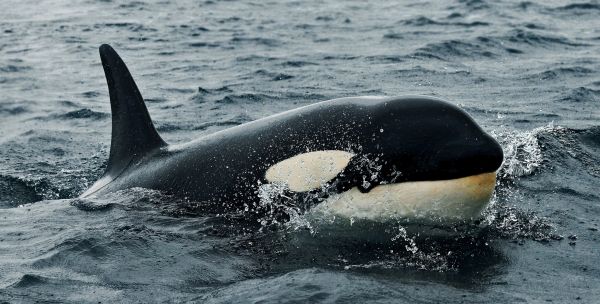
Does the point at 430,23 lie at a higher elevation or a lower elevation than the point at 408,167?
lower

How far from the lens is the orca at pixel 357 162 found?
6812mm

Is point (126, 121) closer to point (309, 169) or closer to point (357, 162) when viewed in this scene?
point (309, 169)

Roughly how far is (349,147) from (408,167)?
569mm

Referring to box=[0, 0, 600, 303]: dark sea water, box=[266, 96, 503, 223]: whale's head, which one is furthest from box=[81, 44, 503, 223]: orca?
box=[0, 0, 600, 303]: dark sea water

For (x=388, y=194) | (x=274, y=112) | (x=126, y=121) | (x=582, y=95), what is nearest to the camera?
(x=388, y=194)

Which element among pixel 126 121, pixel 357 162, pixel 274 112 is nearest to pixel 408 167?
pixel 357 162

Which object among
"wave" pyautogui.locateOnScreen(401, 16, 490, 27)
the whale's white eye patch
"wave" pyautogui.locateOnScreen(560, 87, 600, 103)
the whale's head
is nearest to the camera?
the whale's head

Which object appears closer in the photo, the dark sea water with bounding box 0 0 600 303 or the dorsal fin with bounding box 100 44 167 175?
the dark sea water with bounding box 0 0 600 303

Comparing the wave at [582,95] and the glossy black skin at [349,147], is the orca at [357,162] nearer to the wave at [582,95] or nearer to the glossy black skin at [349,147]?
the glossy black skin at [349,147]

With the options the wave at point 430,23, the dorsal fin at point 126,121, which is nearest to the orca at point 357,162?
the dorsal fin at point 126,121

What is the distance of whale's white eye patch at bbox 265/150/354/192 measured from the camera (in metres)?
7.19

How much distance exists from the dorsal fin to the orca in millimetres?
716

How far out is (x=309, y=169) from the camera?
725cm

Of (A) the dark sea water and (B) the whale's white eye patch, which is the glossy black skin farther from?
(A) the dark sea water
